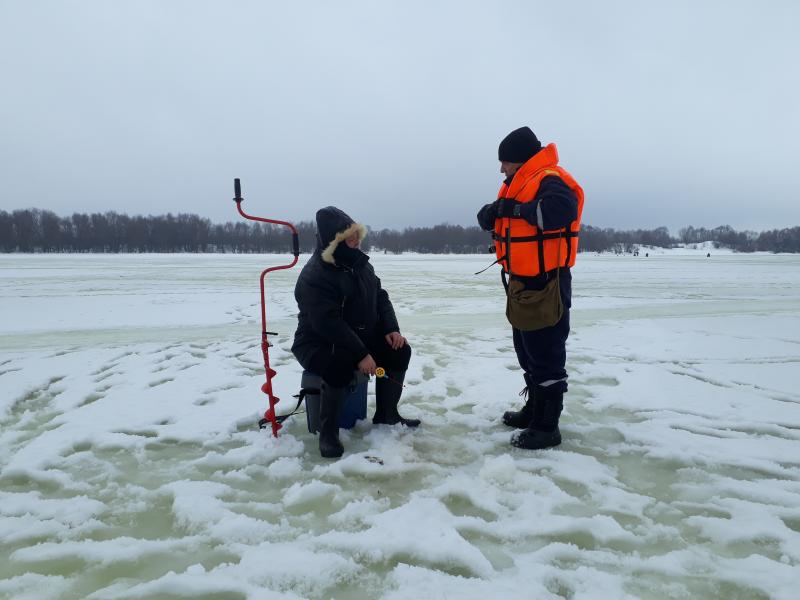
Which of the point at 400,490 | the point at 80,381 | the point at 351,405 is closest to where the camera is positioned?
the point at 400,490

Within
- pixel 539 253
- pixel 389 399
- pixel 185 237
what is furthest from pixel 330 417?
pixel 185 237

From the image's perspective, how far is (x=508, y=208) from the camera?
3086mm

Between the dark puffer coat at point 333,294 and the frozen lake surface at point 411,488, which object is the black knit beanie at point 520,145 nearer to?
the dark puffer coat at point 333,294

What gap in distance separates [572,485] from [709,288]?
1595 centimetres

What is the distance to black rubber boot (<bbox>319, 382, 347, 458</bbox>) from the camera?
10.0 feet

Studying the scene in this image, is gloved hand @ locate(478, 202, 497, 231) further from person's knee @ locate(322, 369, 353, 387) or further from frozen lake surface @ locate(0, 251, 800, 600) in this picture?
frozen lake surface @ locate(0, 251, 800, 600)

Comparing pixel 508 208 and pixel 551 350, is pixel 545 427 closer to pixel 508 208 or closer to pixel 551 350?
pixel 551 350

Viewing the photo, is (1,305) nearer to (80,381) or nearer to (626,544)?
(80,381)

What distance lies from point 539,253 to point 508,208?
0.36 meters

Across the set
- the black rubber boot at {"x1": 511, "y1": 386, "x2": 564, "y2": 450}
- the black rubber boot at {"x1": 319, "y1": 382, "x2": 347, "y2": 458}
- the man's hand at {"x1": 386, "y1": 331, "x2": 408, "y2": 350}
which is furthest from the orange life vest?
the black rubber boot at {"x1": 319, "y1": 382, "x2": 347, "y2": 458}

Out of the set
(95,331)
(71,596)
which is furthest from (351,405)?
(95,331)

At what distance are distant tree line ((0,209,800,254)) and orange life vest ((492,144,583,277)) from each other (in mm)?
84041

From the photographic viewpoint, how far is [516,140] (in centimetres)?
321

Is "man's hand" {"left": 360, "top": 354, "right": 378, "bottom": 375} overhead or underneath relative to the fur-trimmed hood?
underneath
